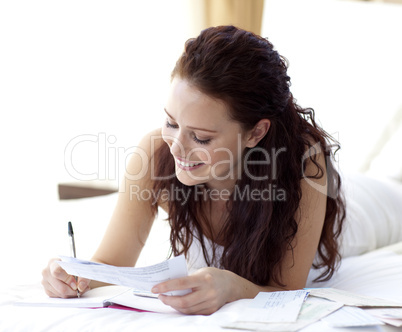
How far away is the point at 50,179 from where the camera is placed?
2541 mm

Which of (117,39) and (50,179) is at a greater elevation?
(117,39)

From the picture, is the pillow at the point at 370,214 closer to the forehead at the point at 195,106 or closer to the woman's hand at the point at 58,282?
the forehead at the point at 195,106

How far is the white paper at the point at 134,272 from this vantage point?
1.02 metres

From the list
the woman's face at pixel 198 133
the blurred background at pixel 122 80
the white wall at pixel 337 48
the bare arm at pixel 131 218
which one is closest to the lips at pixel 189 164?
the woman's face at pixel 198 133

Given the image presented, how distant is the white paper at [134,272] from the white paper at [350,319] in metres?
0.29

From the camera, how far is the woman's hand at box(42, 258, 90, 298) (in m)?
1.20

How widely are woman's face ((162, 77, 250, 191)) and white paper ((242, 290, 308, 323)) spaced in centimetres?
34

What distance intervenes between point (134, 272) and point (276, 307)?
29 cm

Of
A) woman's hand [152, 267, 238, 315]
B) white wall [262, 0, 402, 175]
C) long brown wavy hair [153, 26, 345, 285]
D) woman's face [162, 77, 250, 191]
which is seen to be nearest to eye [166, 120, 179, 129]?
woman's face [162, 77, 250, 191]

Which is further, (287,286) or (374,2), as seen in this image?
(374,2)

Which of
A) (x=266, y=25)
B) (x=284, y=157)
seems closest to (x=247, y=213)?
(x=284, y=157)

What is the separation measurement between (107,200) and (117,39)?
94cm

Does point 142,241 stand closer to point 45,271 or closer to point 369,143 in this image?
point 45,271

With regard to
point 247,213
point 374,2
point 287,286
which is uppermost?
point 374,2
